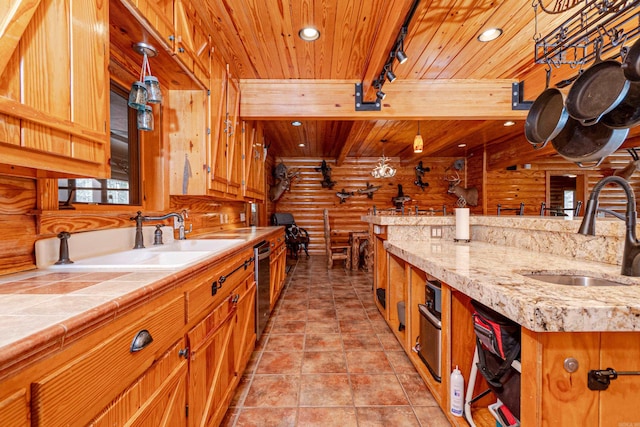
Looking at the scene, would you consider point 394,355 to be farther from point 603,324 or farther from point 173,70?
point 173,70

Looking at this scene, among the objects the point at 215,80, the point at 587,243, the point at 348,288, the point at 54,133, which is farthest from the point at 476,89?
the point at 54,133

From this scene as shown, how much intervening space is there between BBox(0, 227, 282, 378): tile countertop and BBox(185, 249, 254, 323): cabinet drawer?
13 centimetres

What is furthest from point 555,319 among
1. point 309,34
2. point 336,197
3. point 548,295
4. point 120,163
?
point 336,197

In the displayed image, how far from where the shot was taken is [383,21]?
6.13 feet

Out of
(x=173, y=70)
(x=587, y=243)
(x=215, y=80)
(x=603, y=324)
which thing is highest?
(x=215, y=80)

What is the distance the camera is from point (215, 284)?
4.53ft

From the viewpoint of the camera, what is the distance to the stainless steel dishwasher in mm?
2332

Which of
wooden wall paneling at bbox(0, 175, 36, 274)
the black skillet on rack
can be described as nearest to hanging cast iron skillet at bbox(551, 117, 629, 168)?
the black skillet on rack

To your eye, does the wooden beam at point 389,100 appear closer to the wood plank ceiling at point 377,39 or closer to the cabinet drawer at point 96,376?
the wood plank ceiling at point 377,39

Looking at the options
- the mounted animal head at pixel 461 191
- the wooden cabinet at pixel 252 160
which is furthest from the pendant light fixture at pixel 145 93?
the mounted animal head at pixel 461 191

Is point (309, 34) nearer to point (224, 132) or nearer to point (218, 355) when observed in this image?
point (224, 132)

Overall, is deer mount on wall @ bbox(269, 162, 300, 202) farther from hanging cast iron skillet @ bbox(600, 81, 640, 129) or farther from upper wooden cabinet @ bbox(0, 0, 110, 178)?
hanging cast iron skillet @ bbox(600, 81, 640, 129)

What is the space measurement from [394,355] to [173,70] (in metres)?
2.60

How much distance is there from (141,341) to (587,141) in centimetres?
224
